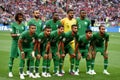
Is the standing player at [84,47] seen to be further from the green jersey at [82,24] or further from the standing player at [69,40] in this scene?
the green jersey at [82,24]

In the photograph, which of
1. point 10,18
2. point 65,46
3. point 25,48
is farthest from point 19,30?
point 10,18

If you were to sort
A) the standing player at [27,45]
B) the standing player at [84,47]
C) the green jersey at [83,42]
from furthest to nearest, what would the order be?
the green jersey at [83,42]
the standing player at [84,47]
the standing player at [27,45]

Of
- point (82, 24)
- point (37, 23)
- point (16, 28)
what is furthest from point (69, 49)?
point (16, 28)

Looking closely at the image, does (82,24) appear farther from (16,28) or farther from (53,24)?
(16,28)

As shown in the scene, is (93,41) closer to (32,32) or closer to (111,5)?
(32,32)

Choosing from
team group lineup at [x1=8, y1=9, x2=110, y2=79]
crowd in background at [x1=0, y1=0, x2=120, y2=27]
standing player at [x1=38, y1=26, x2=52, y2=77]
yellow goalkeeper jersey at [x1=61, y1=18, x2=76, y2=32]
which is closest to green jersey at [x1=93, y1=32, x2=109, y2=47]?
team group lineup at [x1=8, y1=9, x2=110, y2=79]

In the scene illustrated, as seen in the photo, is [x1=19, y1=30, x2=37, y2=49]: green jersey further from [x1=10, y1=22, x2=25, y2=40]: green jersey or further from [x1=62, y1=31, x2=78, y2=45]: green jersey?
[x1=62, y1=31, x2=78, y2=45]: green jersey

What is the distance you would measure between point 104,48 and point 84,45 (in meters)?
0.78

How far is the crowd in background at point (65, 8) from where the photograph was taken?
49.3 meters

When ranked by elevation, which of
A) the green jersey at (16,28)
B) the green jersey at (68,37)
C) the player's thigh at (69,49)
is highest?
the green jersey at (16,28)

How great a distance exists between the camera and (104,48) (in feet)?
51.2

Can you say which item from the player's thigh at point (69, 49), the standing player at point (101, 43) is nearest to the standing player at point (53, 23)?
the player's thigh at point (69, 49)

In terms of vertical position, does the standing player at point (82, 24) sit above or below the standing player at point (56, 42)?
above

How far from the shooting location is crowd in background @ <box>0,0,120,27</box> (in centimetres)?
4931
